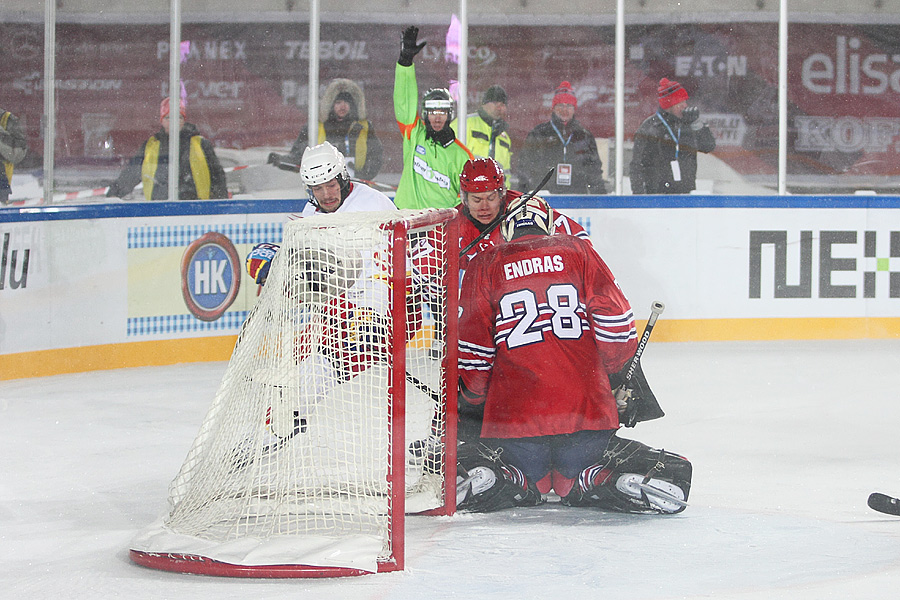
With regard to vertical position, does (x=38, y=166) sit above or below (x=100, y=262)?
above

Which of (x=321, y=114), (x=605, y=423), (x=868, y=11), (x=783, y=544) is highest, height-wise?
(x=868, y=11)

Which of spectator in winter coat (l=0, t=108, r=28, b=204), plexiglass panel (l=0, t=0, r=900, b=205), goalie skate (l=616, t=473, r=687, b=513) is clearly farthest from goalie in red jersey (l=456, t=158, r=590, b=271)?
plexiglass panel (l=0, t=0, r=900, b=205)

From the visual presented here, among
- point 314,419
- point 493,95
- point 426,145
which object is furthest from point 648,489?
point 493,95

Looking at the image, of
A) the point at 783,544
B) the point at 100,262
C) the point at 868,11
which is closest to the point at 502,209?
the point at 783,544

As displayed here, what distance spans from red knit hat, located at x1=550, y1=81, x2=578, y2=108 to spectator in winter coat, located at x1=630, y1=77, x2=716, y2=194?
46 cm

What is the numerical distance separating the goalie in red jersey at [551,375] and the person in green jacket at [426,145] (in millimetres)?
2395

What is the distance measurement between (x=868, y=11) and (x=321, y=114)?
354 cm

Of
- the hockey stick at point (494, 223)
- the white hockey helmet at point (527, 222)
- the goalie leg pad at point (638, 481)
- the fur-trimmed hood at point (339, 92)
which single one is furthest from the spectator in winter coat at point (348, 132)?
the goalie leg pad at point (638, 481)

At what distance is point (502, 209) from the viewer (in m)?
3.65

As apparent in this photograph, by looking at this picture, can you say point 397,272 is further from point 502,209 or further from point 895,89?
point 895,89

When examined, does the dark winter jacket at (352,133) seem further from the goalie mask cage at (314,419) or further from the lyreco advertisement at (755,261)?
the goalie mask cage at (314,419)

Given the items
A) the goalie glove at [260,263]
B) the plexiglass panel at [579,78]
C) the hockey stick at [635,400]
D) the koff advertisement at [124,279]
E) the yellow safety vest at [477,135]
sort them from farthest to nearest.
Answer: the yellow safety vest at [477,135]
the plexiglass panel at [579,78]
the koff advertisement at [124,279]
the goalie glove at [260,263]
the hockey stick at [635,400]

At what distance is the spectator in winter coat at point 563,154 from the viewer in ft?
24.1

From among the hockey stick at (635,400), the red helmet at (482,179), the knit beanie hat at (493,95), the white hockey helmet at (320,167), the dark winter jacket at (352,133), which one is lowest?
the hockey stick at (635,400)
